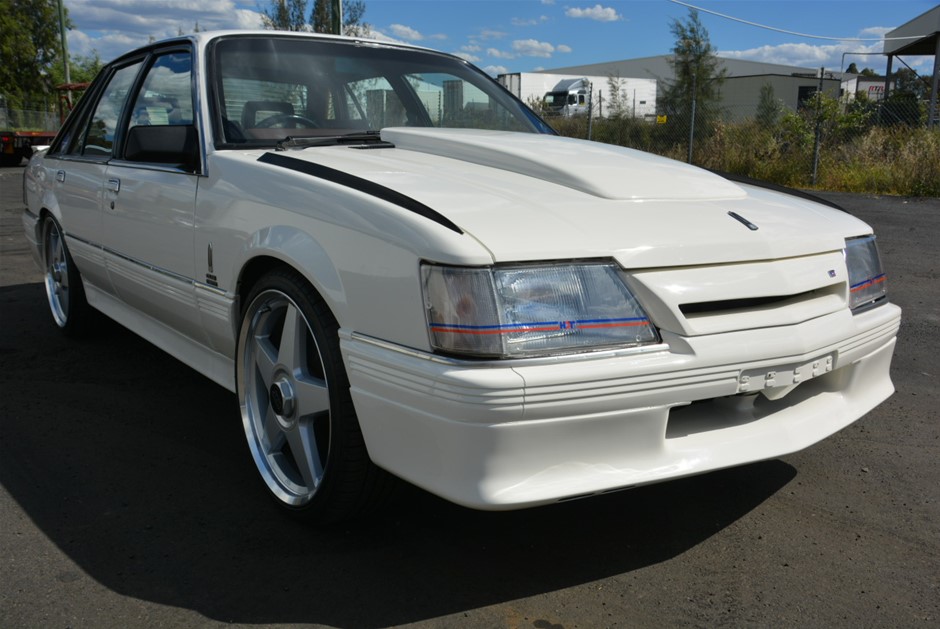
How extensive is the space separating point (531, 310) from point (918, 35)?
27.6 m

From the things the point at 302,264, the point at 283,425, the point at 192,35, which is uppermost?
the point at 192,35

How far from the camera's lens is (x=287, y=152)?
3.00 m

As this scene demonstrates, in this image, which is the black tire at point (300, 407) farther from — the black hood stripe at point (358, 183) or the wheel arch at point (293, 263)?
the black hood stripe at point (358, 183)

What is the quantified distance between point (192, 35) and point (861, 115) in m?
13.9

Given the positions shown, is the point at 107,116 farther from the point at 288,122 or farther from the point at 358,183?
the point at 358,183

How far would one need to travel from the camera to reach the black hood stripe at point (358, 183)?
2.12 m

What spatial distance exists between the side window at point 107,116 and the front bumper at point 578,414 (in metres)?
2.65

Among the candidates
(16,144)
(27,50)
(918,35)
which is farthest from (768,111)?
(27,50)

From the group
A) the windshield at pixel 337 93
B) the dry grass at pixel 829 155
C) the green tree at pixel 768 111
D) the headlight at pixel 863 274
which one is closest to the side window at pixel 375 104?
the windshield at pixel 337 93

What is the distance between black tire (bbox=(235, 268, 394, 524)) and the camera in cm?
235

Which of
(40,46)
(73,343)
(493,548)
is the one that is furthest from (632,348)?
(40,46)

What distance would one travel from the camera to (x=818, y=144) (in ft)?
43.2

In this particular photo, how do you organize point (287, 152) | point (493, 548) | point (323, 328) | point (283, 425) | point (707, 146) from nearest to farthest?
point (323, 328)
point (493, 548)
point (283, 425)
point (287, 152)
point (707, 146)

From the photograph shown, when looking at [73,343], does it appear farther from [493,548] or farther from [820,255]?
[820,255]
